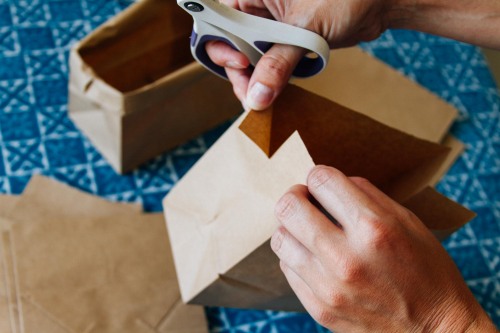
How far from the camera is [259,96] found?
56 cm

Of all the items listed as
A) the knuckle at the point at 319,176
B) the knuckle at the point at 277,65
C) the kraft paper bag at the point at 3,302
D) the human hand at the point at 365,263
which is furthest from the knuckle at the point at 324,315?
the kraft paper bag at the point at 3,302

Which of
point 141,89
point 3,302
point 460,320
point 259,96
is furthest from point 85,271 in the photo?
point 460,320

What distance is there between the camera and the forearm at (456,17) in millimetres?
713

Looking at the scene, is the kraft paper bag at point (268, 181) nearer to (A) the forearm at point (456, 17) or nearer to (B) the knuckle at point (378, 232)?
(B) the knuckle at point (378, 232)

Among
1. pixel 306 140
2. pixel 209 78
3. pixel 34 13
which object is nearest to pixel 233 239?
pixel 306 140

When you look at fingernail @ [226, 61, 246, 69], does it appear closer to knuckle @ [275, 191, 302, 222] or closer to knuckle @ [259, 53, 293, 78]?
knuckle @ [259, 53, 293, 78]

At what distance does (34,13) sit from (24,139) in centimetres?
23

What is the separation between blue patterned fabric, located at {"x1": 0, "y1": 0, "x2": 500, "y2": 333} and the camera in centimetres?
83

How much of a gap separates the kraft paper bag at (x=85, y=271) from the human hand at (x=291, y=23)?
0.26 metres

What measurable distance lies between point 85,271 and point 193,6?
0.37m

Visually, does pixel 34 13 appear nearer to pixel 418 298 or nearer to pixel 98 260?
pixel 98 260

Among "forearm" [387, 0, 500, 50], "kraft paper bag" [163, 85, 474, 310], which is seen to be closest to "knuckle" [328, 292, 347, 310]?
"kraft paper bag" [163, 85, 474, 310]

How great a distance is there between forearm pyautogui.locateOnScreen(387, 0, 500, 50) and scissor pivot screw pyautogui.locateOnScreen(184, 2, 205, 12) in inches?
11.0

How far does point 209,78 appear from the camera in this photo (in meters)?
0.85
